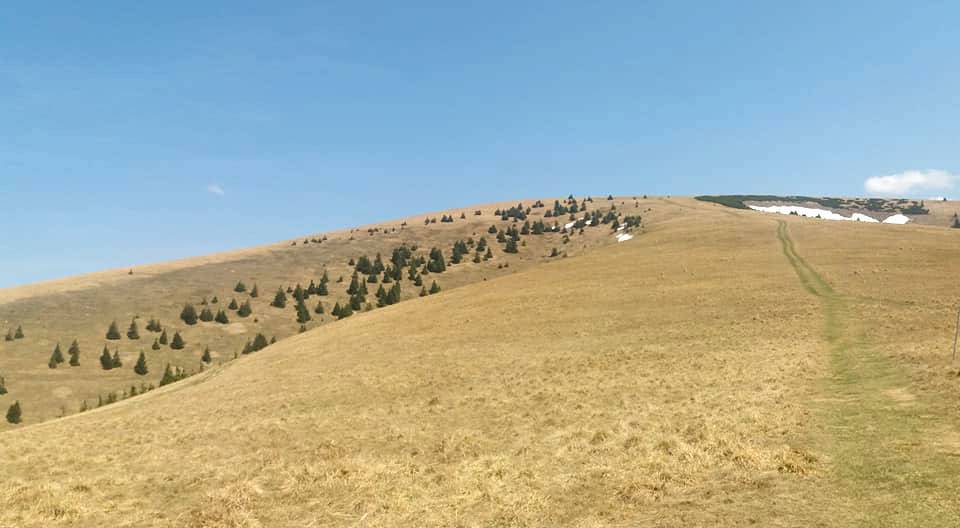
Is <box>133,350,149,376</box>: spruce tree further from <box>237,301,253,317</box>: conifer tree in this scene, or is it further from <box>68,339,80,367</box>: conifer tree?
<box>237,301,253,317</box>: conifer tree

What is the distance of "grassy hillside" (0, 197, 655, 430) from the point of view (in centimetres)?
6888

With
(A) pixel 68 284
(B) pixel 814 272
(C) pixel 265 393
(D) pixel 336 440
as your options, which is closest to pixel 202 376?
(C) pixel 265 393

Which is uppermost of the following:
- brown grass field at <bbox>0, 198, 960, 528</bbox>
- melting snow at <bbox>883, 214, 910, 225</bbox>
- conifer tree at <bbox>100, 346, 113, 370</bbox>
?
melting snow at <bbox>883, 214, 910, 225</bbox>

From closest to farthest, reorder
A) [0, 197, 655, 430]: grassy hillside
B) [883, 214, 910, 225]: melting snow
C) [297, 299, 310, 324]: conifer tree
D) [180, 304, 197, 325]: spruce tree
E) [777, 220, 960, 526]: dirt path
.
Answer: [777, 220, 960, 526]: dirt path
[0, 197, 655, 430]: grassy hillside
[180, 304, 197, 325]: spruce tree
[297, 299, 310, 324]: conifer tree
[883, 214, 910, 225]: melting snow

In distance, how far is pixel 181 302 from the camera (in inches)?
4085

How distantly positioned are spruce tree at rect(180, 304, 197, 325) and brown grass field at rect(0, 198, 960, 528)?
3124cm

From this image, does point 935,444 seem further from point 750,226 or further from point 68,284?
point 68,284

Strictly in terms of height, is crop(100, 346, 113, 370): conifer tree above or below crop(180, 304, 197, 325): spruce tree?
below

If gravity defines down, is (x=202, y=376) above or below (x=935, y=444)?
below

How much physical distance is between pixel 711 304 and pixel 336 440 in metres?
33.4

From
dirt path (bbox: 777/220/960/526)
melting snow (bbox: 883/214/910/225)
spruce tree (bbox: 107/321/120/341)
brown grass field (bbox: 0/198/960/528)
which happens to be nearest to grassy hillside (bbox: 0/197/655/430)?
spruce tree (bbox: 107/321/120/341)

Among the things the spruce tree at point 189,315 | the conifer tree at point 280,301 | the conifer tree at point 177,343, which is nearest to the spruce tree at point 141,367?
the conifer tree at point 177,343

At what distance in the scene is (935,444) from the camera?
15.7 m

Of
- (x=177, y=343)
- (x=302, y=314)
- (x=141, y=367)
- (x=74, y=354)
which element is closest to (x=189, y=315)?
(x=177, y=343)
